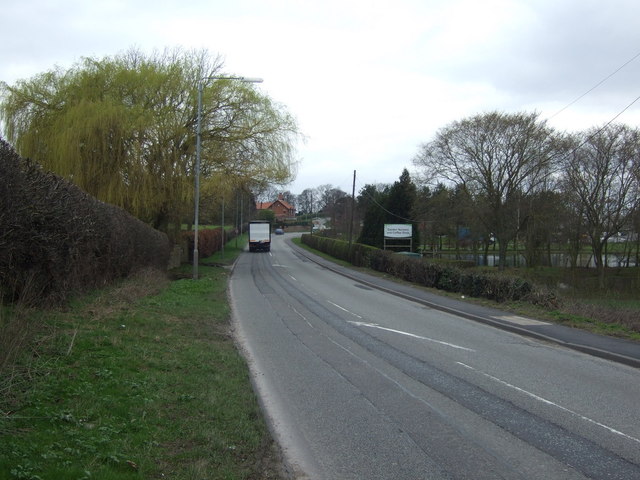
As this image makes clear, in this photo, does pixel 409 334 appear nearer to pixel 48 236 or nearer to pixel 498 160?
pixel 48 236

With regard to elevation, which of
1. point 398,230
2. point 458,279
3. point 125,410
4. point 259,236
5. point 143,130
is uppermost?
point 143,130

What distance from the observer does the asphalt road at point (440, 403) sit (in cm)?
459

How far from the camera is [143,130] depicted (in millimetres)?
25969

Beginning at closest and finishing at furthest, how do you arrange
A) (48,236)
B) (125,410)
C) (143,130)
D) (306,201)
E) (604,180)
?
(125,410) < (48,236) < (143,130) < (604,180) < (306,201)

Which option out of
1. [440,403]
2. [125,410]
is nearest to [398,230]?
[440,403]

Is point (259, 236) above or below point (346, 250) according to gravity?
above

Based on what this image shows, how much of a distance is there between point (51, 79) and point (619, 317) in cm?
2843

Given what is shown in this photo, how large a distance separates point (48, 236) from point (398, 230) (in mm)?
40997

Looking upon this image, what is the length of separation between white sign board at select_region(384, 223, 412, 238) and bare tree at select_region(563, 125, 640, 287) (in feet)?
46.7

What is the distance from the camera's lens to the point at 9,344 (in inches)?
201

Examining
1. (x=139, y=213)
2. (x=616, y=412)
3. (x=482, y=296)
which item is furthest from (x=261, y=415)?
(x=139, y=213)

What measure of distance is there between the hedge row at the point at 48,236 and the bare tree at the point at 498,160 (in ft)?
113

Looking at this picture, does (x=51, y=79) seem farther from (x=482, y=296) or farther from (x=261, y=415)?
(x=261, y=415)

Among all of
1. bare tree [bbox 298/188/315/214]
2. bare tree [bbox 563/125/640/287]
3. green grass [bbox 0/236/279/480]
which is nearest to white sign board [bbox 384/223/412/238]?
bare tree [bbox 563/125/640/287]
